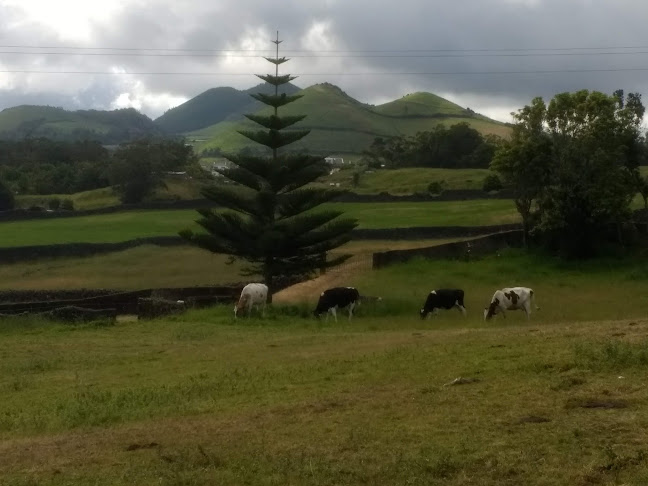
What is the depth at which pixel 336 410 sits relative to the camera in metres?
8.92

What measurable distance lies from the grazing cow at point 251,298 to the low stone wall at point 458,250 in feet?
27.5

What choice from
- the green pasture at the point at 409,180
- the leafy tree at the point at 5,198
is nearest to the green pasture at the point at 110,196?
the leafy tree at the point at 5,198

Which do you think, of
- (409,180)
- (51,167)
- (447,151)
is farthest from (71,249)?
(51,167)

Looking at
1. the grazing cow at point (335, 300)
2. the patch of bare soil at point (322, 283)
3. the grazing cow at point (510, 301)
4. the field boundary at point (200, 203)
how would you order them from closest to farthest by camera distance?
the grazing cow at point (510, 301), the grazing cow at point (335, 300), the patch of bare soil at point (322, 283), the field boundary at point (200, 203)

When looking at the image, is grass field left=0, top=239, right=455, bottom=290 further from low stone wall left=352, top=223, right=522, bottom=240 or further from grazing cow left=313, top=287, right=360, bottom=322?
grazing cow left=313, top=287, right=360, bottom=322

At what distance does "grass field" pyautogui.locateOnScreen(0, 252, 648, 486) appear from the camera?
6664 mm

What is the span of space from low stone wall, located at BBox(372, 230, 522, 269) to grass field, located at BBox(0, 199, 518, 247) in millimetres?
8047

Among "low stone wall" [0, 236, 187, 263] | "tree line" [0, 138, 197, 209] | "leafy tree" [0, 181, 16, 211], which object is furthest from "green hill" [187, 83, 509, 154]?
"low stone wall" [0, 236, 187, 263]

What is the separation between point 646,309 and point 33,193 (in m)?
63.2

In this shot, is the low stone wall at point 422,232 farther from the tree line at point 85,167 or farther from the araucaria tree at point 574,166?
the tree line at point 85,167

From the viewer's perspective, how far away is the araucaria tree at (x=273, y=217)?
29.6 m

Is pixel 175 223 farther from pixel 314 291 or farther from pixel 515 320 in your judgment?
pixel 515 320

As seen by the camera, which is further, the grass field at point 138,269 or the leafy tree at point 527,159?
the grass field at point 138,269

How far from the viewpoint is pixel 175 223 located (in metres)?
51.7
